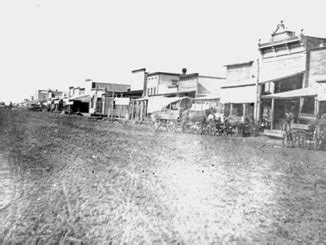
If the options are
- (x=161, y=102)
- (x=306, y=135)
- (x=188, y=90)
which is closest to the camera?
(x=306, y=135)

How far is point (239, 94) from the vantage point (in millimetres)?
28547

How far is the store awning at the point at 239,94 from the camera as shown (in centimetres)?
2701

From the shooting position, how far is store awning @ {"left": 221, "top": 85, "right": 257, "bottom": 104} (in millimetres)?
27006

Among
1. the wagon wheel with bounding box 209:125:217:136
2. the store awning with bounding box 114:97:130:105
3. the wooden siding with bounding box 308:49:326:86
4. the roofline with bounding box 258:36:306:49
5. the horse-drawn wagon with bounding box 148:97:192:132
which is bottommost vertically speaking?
the wagon wheel with bounding box 209:125:217:136

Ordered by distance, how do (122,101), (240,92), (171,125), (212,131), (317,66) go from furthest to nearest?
(122,101), (240,92), (171,125), (317,66), (212,131)

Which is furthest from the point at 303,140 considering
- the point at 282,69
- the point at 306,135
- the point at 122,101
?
the point at 122,101

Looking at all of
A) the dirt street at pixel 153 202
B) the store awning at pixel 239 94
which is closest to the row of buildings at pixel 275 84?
the store awning at pixel 239 94

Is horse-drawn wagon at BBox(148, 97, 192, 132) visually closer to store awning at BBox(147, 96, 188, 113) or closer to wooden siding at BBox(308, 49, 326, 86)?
store awning at BBox(147, 96, 188, 113)

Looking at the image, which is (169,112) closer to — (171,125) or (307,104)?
(171,125)

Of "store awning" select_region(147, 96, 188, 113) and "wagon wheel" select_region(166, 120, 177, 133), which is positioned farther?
"store awning" select_region(147, 96, 188, 113)

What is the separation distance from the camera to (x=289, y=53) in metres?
26.6

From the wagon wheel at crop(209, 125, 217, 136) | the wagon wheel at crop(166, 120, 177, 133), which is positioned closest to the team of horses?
the wagon wheel at crop(209, 125, 217, 136)

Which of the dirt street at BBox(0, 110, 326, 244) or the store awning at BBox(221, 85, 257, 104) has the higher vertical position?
the store awning at BBox(221, 85, 257, 104)

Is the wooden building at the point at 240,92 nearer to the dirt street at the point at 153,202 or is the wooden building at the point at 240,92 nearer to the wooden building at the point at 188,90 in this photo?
the wooden building at the point at 188,90
